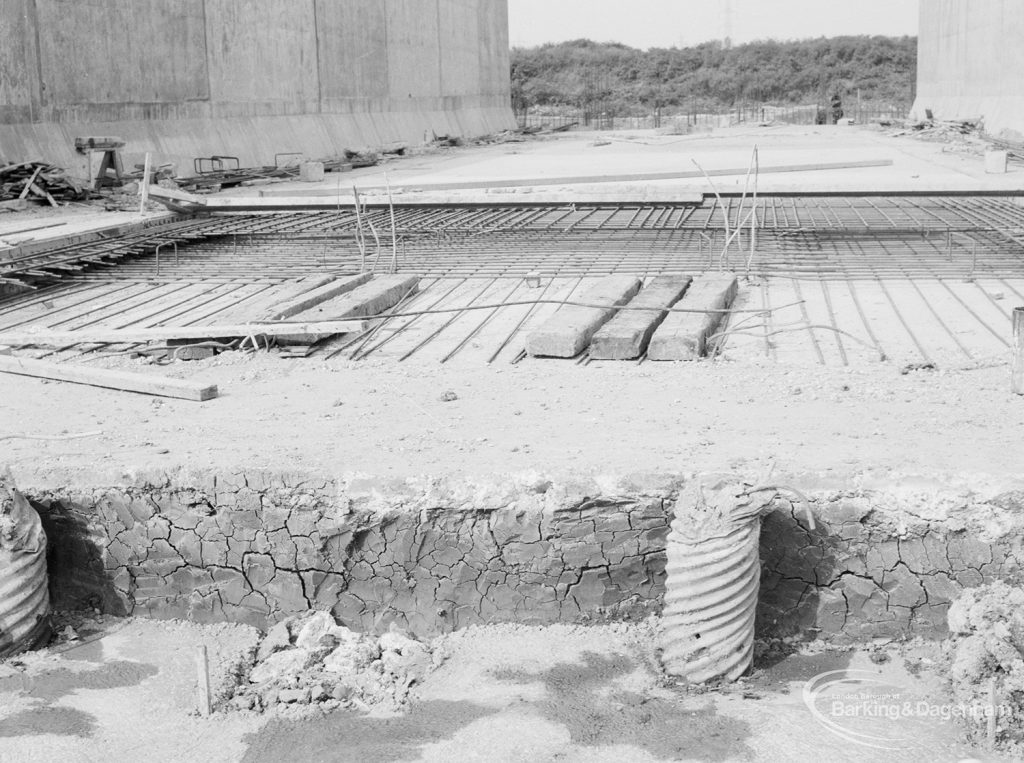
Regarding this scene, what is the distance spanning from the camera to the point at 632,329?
6.17 m

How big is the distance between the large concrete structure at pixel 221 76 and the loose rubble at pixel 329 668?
1205 cm

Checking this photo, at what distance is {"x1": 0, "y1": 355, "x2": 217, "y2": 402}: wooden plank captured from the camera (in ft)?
17.7

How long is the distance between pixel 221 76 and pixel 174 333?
14.5 m

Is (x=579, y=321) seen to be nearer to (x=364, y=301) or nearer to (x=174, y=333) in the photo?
(x=364, y=301)

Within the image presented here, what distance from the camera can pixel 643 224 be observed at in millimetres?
11469

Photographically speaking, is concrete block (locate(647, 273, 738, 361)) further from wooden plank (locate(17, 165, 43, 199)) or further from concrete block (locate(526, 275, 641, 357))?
wooden plank (locate(17, 165, 43, 199))

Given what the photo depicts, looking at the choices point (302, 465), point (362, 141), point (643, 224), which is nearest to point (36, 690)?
point (302, 465)

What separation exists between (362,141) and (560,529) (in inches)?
872

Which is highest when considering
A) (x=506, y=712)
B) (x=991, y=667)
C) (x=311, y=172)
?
(x=311, y=172)

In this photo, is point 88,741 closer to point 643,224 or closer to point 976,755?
point 976,755

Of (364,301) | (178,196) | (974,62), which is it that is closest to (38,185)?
(178,196)

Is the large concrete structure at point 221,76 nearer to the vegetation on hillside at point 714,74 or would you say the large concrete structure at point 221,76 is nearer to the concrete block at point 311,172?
the concrete block at point 311,172

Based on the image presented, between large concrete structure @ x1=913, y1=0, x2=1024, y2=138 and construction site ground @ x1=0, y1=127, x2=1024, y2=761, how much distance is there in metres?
20.3

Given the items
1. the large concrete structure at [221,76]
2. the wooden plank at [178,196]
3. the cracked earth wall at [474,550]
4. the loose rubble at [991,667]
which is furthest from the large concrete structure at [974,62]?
the loose rubble at [991,667]
